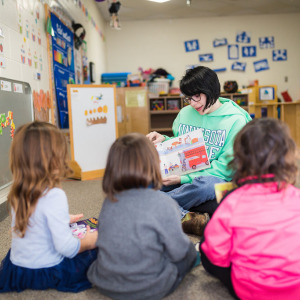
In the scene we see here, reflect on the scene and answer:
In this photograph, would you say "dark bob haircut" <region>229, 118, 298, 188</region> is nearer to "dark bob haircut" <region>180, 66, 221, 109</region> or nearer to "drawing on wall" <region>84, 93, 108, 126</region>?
"dark bob haircut" <region>180, 66, 221, 109</region>

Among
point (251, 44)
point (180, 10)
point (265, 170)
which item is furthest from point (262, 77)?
point (265, 170)

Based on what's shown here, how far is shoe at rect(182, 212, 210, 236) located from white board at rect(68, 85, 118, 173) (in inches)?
65.5

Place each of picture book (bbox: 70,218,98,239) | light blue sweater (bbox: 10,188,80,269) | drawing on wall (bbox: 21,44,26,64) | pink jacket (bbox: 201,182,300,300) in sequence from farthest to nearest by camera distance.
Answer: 1. drawing on wall (bbox: 21,44,26,64)
2. picture book (bbox: 70,218,98,239)
3. light blue sweater (bbox: 10,188,80,269)
4. pink jacket (bbox: 201,182,300,300)

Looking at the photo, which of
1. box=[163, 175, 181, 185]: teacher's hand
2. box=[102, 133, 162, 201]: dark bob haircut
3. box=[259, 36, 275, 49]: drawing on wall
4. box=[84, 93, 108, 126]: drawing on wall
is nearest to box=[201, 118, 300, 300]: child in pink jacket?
box=[102, 133, 162, 201]: dark bob haircut

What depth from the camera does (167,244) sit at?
100cm

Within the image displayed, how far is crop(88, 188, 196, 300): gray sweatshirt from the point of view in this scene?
3.23ft

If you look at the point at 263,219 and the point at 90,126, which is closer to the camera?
the point at 263,219

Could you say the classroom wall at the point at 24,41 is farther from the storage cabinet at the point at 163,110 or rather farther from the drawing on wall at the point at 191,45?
the drawing on wall at the point at 191,45

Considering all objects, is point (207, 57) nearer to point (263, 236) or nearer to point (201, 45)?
point (201, 45)

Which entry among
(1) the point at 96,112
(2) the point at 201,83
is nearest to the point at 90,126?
(1) the point at 96,112

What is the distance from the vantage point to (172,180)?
67.7 inches

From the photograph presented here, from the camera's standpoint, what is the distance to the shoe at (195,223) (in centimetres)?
161

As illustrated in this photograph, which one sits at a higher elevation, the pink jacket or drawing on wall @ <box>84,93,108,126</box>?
drawing on wall @ <box>84,93,108,126</box>

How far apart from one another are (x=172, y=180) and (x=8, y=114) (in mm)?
1169
